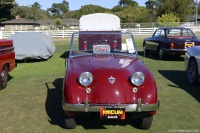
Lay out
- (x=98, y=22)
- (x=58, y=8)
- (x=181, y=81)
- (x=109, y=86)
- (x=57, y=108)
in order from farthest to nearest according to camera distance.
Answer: (x=58, y=8)
(x=98, y=22)
(x=181, y=81)
(x=57, y=108)
(x=109, y=86)

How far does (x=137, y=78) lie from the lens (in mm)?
4387

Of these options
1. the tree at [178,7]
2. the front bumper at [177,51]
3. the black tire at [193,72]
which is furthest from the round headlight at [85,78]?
the tree at [178,7]

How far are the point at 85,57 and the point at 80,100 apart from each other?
125cm

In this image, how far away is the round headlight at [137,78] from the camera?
4355mm

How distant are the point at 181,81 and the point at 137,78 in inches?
173

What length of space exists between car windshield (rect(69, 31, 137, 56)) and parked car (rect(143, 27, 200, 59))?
618 centimetres

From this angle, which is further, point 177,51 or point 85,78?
point 177,51

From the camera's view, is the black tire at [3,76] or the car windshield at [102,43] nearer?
the car windshield at [102,43]

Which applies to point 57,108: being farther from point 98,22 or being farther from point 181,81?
point 98,22

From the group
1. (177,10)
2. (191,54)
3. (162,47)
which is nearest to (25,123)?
(191,54)

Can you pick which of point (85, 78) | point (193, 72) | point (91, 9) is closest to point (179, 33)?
point (193, 72)

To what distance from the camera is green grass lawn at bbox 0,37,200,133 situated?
15.8ft

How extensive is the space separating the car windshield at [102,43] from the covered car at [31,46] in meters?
7.58

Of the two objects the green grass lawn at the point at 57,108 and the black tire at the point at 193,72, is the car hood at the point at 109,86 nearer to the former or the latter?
the green grass lawn at the point at 57,108
